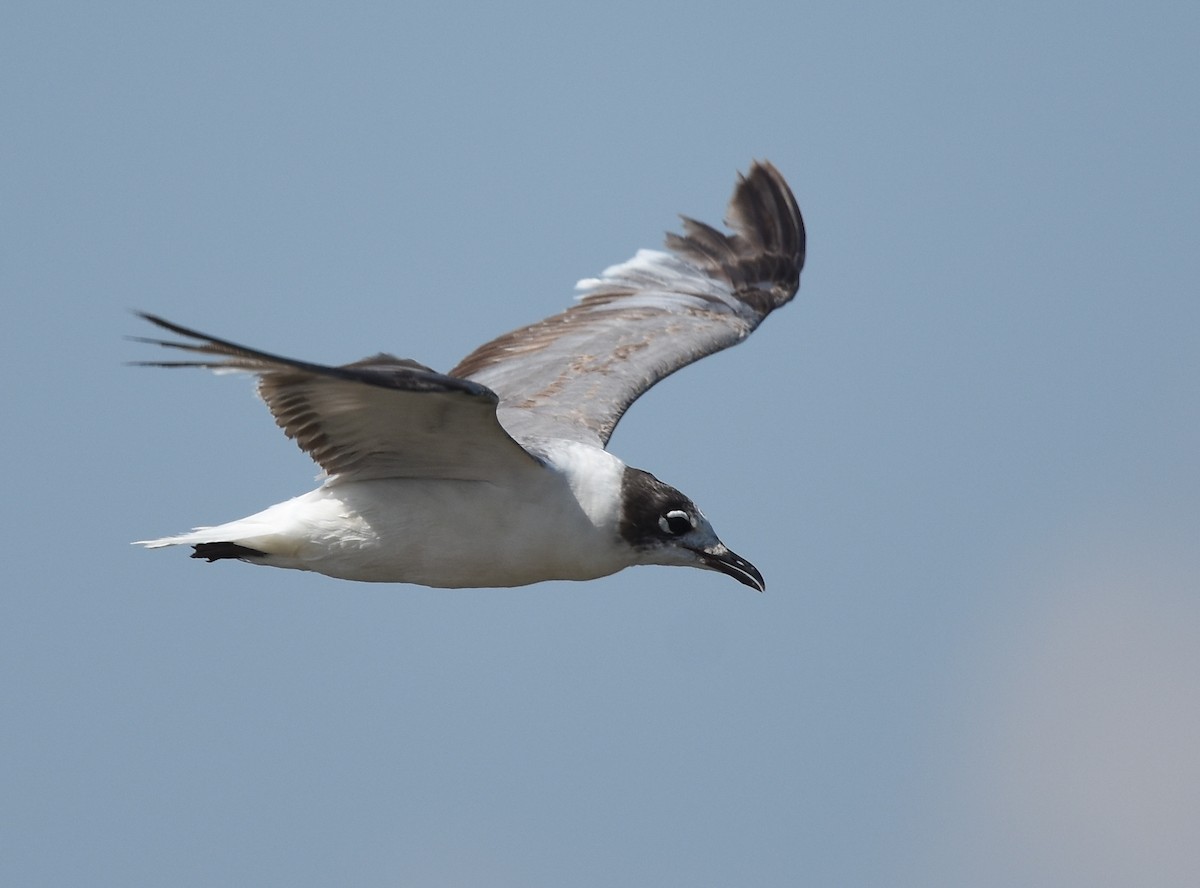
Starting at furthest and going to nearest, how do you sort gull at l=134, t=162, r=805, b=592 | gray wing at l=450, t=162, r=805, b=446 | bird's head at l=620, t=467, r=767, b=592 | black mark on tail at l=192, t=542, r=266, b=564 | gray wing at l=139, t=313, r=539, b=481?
1. gray wing at l=450, t=162, r=805, b=446
2. black mark on tail at l=192, t=542, r=266, b=564
3. bird's head at l=620, t=467, r=767, b=592
4. gull at l=134, t=162, r=805, b=592
5. gray wing at l=139, t=313, r=539, b=481

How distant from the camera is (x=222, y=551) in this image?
10328 mm

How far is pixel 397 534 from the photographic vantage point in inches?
393

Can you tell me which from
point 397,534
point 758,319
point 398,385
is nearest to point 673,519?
point 397,534

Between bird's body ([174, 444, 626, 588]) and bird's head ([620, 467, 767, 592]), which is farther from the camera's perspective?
bird's head ([620, 467, 767, 592])

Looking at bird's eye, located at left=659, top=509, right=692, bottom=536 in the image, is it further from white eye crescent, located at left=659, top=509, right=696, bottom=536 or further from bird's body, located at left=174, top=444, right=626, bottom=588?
bird's body, located at left=174, top=444, right=626, bottom=588

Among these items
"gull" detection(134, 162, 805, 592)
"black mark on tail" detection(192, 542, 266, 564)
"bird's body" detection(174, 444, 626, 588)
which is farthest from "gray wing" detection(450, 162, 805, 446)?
"black mark on tail" detection(192, 542, 266, 564)

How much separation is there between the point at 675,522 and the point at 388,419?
1.79 meters

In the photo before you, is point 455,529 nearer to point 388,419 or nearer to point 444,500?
point 444,500

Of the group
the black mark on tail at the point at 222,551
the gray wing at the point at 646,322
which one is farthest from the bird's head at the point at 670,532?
the black mark on tail at the point at 222,551

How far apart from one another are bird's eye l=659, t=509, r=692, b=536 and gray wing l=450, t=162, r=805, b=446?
3.96ft

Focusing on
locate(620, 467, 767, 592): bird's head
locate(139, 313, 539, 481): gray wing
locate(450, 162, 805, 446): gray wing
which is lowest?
locate(620, 467, 767, 592): bird's head

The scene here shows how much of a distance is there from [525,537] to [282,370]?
187cm

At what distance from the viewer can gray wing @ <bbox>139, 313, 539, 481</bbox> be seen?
856 cm

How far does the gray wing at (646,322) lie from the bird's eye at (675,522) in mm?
1207
